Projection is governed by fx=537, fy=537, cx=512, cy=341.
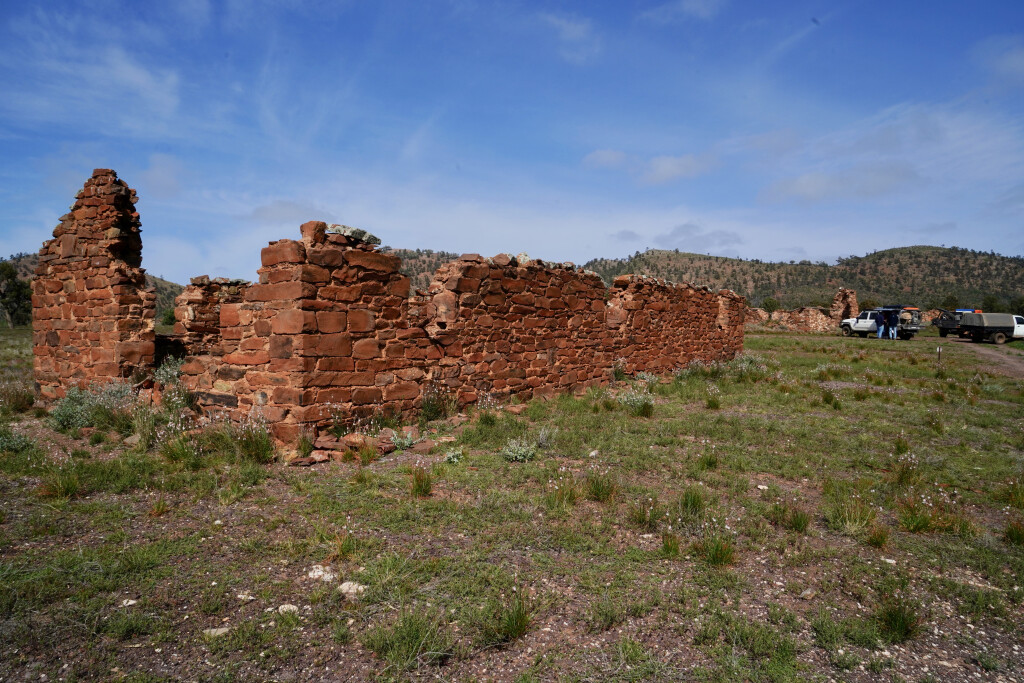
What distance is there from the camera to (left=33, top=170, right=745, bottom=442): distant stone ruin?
6.79 m

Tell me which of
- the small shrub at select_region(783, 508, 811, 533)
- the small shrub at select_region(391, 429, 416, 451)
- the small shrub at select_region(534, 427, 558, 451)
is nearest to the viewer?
the small shrub at select_region(783, 508, 811, 533)

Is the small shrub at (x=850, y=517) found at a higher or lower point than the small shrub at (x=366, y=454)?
lower

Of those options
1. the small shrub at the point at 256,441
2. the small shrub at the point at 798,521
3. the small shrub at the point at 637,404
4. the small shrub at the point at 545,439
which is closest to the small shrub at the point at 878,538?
the small shrub at the point at 798,521

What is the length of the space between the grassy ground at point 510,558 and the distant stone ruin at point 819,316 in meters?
39.4

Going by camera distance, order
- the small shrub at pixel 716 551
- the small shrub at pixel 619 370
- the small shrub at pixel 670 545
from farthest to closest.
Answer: the small shrub at pixel 619 370, the small shrub at pixel 670 545, the small shrub at pixel 716 551

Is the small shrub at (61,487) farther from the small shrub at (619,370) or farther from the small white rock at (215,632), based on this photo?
the small shrub at (619,370)

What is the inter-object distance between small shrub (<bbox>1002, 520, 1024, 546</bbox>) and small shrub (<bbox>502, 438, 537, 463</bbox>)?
4.56 m

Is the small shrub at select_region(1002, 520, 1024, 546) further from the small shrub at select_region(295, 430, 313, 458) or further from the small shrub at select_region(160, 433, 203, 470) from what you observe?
the small shrub at select_region(160, 433, 203, 470)

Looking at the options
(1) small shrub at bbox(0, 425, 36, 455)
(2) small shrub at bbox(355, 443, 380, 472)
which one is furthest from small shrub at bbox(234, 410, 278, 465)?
(1) small shrub at bbox(0, 425, 36, 455)

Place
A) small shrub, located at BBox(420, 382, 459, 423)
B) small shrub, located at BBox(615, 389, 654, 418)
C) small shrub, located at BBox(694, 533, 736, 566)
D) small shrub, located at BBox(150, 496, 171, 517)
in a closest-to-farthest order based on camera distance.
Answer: small shrub, located at BBox(694, 533, 736, 566) → small shrub, located at BBox(150, 496, 171, 517) → small shrub, located at BBox(420, 382, 459, 423) → small shrub, located at BBox(615, 389, 654, 418)

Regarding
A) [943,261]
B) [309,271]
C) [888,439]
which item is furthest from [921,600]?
[943,261]

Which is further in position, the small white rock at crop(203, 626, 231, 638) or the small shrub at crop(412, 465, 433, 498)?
the small shrub at crop(412, 465, 433, 498)

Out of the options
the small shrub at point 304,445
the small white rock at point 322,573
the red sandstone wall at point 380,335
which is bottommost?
the small white rock at point 322,573

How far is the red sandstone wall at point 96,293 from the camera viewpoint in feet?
29.8
